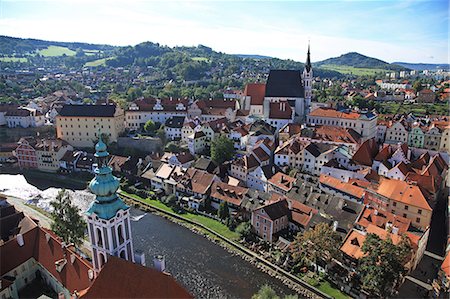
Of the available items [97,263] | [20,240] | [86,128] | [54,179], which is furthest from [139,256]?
[86,128]

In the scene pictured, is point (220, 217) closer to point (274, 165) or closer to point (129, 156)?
point (274, 165)

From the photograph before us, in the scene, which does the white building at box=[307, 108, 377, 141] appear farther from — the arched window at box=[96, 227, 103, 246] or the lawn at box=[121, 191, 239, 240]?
the arched window at box=[96, 227, 103, 246]

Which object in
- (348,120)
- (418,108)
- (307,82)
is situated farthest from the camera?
(418,108)

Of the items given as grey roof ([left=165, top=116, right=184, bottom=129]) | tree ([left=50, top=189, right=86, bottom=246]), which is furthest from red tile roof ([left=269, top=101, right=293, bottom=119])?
tree ([left=50, top=189, right=86, bottom=246])

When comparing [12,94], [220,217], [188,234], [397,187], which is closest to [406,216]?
[397,187]

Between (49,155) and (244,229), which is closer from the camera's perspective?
(244,229)

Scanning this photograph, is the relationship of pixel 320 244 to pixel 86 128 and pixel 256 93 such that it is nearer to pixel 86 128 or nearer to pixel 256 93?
pixel 256 93
